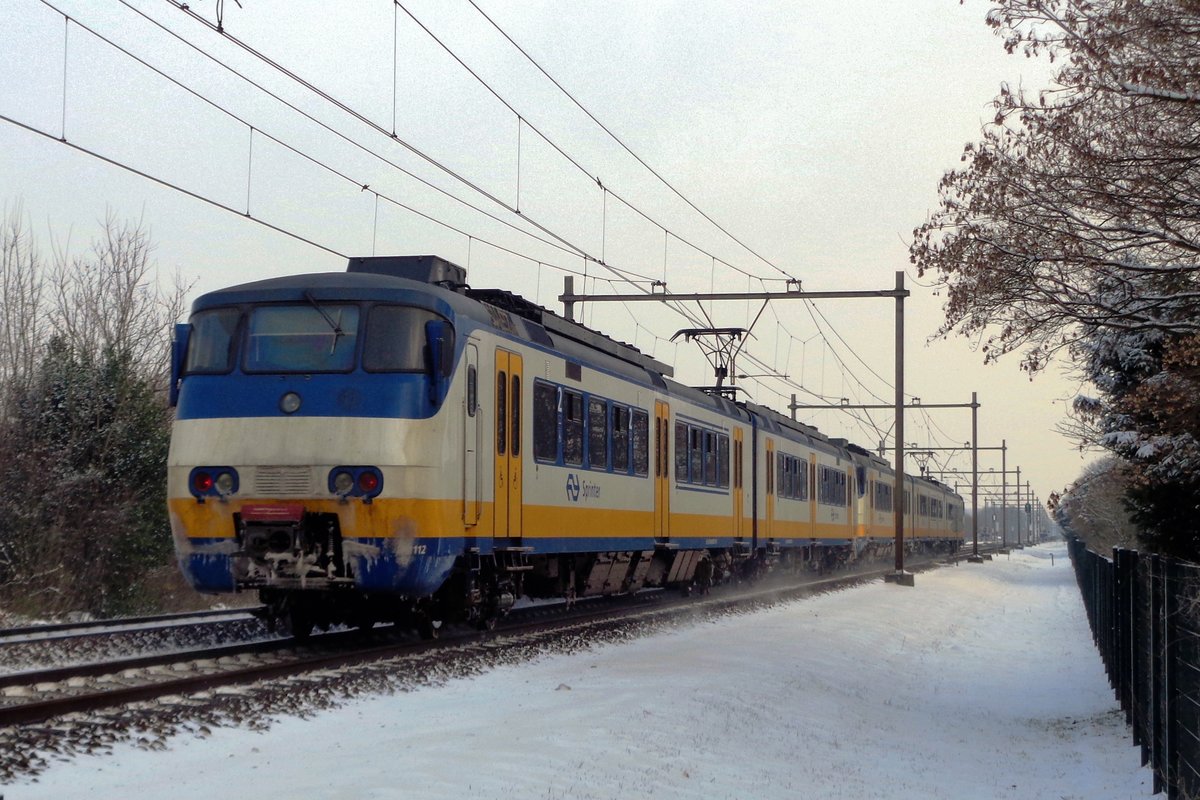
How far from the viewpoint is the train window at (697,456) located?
21.6m

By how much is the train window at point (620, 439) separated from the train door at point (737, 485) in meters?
6.69

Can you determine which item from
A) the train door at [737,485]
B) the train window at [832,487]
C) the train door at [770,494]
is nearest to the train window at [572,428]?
the train door at [737,485]

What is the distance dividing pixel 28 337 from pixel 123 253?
3.33 m

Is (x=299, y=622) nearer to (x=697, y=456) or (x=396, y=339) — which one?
(x=396, y=339)

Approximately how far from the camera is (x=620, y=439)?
17734mm

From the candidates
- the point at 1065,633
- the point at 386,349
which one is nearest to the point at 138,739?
the point at 386,349

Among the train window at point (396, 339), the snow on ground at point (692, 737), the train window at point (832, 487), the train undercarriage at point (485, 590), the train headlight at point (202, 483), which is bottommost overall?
the snow on ground at point (692, 737)

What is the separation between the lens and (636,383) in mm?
18484

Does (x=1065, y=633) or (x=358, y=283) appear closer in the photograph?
(x=358, y=283)

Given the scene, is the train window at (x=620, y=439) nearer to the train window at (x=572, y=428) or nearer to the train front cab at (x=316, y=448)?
the train window at (x=572, y=428)

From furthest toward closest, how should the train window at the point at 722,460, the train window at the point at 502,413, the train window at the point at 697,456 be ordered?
the train window at the point at 722,460 → the train window at the point at 697,456 → the train window at the point at 502,413

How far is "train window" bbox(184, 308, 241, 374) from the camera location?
1267cm

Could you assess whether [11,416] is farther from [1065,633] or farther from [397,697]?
[1065,633]

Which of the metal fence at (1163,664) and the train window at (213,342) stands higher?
the train window at (213,342)
